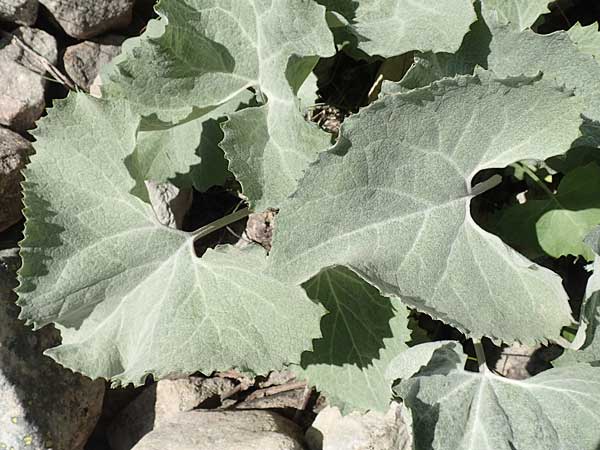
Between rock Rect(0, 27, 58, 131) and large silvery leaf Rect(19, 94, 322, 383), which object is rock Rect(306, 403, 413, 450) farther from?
rock Rect(0, 27, 58, 131)

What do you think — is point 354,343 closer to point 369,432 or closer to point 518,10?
point 369,432

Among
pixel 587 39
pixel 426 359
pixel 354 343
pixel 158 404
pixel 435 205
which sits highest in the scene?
pixel 587 39

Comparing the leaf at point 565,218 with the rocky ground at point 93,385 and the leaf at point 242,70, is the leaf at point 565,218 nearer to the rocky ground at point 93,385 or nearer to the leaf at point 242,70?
the rocky ground at point 93,385

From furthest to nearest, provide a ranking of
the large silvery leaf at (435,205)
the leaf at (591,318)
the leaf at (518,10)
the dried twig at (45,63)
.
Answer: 1. the dried twig at (45,63)
2. the leaf at (518,10)
3. the leaf at (591,318)
4. the large silvery leaf at (435,205)

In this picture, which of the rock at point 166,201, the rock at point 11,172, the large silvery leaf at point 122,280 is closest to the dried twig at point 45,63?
the rock at point 11,172

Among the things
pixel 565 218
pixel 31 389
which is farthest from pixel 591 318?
pixel 31 389

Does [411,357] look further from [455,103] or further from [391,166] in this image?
[455,103]
